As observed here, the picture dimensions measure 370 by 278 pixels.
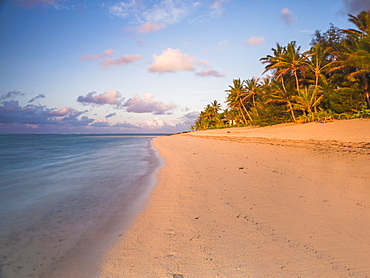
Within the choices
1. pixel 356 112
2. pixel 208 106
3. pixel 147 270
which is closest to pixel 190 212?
pixel 147 270

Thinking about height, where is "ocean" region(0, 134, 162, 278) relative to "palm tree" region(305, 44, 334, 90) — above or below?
below

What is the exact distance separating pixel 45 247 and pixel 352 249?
3.67 m

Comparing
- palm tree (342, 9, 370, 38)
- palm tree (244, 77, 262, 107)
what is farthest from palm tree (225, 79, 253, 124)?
palm tree (342, 9, 370, 38)

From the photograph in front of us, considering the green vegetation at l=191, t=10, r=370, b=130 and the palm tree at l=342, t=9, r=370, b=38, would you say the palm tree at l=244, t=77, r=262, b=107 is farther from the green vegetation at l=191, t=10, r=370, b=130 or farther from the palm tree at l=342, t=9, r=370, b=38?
the palm tree at l=342, t=9, r=370, b=38

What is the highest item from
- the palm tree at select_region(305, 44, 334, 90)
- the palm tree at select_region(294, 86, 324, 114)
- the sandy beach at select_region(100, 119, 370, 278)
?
the palm tree at select_region(305, 44, 334, 90)

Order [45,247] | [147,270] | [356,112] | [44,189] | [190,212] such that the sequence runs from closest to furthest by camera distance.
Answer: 1. [147,270]
2. [45,247]
3. [190,212]
4. [44,189]
5. [356,112]

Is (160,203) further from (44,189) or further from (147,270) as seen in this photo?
(44,189)

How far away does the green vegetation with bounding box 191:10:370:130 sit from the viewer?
20281mm

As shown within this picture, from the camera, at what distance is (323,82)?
25.0 metres

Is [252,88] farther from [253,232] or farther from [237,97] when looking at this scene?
[253,232]

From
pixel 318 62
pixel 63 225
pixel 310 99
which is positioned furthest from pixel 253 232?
pixel 318 62

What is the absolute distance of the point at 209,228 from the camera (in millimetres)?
2920

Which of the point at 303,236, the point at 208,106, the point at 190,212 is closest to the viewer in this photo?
the point at 303,236

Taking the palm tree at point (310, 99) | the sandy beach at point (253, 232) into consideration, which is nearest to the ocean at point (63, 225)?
the sandy beach at point (253, 232)
